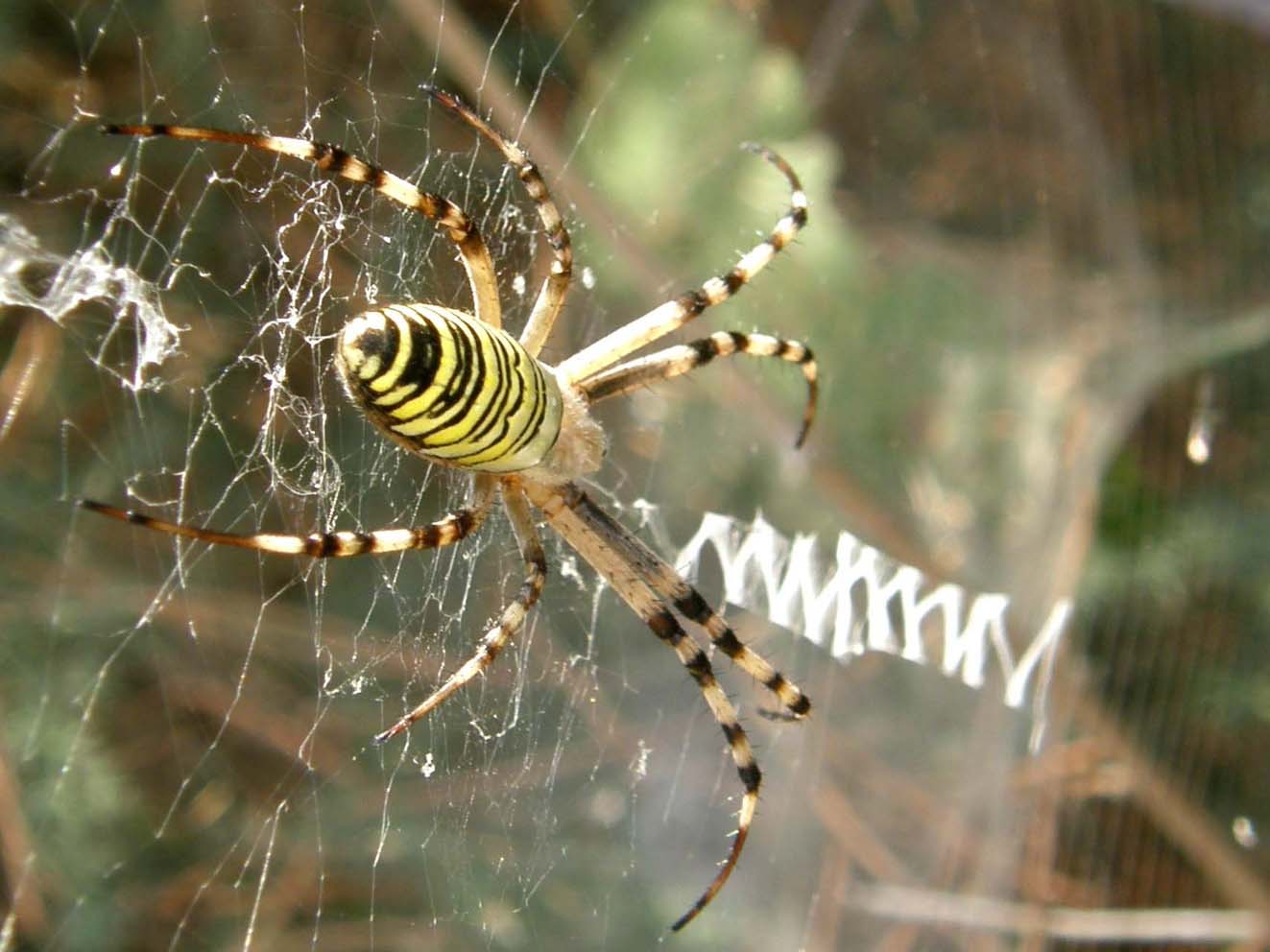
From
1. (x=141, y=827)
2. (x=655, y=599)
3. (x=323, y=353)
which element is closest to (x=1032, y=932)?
(x=655, y=599)

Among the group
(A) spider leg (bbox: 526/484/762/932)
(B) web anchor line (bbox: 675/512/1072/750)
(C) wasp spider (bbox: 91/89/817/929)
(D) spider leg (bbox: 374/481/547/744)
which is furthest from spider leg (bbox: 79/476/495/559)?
(B) web anchor line (bbox: 675/512/1072/750)

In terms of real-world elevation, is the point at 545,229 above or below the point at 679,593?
above

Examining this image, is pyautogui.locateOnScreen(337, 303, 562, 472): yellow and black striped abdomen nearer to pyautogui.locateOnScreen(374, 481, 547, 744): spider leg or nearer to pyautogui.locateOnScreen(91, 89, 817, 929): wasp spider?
pyautogui.locateOnScreen(91, 89, 817, 929): wasp spider

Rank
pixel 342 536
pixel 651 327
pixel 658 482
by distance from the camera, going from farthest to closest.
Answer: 1. pixel 658 482
2. pixel 651 327
3. pixel 342 536

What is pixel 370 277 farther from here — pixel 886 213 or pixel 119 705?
pixel 886 213

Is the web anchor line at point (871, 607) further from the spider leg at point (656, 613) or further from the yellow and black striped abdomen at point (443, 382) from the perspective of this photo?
the yellow and black striped abdomen at point (443, 382)

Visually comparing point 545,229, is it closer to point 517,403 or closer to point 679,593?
point 517,403

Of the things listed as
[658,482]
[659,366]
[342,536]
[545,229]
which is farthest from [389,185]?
[658,482]
